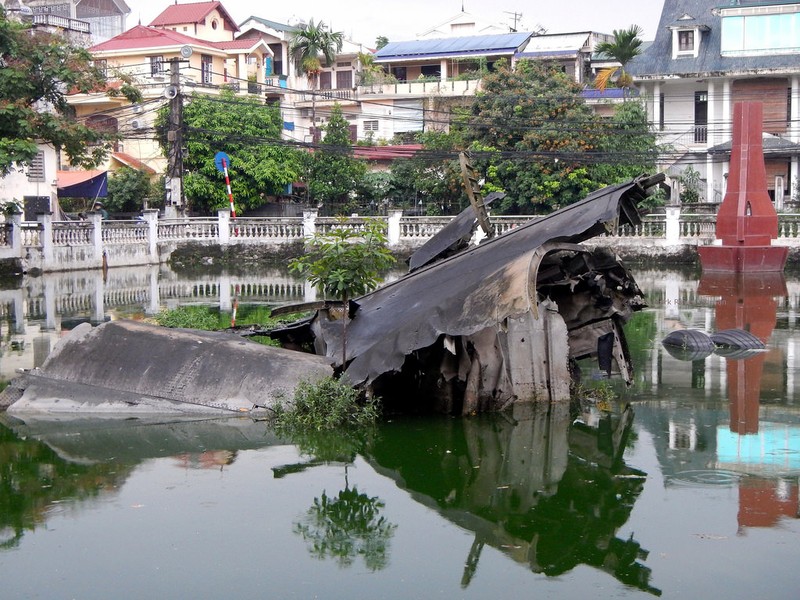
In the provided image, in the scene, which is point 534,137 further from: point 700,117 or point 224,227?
point 224,227

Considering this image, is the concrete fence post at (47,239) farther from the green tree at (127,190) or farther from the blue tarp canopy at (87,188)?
the green tree at (127,190)

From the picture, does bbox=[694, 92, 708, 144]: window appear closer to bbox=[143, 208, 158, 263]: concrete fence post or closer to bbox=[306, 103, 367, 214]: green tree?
bbox=[306, 103, 367, 214]: green tree

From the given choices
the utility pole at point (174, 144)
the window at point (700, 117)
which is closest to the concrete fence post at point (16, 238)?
the utility pole at point (174, 144)

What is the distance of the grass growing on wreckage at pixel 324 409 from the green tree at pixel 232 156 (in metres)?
26.0

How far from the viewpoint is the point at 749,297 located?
1983cm

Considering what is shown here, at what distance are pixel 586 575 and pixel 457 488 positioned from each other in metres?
1.82

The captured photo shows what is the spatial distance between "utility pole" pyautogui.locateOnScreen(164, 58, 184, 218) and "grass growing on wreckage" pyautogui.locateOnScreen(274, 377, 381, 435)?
71.8ft

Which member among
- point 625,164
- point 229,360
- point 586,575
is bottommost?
point 586,575

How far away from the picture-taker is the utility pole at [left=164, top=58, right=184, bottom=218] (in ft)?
97.0

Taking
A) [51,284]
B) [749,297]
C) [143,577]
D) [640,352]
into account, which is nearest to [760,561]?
[143,577]

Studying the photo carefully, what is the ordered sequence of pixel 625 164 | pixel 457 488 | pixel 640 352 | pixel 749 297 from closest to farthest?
1. pixel 457 488
2. pixel 640 352
3. pixel 749 297
4. pixel 625 164

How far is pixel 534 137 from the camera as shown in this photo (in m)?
31.5

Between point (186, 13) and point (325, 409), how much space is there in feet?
148

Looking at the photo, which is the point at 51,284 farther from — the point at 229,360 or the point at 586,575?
the point at 586,575
